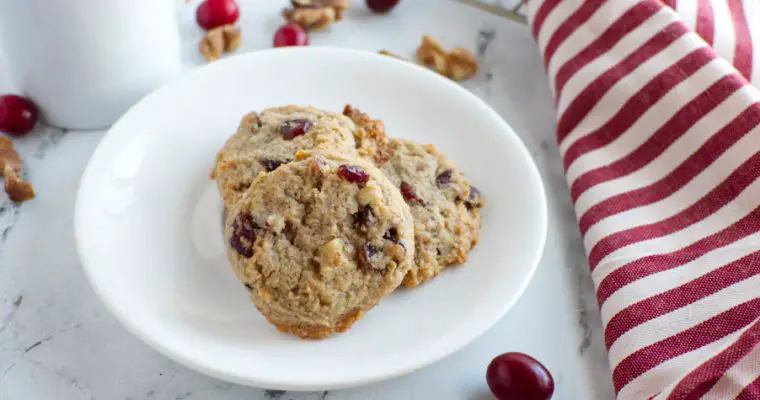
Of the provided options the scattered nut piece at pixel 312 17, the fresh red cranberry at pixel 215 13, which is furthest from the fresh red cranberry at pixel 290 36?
the fresh red cranberry at pixel 215 13

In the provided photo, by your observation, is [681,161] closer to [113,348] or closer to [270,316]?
[270,316]

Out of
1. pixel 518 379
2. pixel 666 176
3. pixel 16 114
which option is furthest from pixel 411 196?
pixel 16 114

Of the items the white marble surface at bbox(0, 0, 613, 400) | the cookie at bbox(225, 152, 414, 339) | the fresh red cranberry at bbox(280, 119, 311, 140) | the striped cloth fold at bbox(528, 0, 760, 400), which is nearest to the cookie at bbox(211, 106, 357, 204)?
the fresh red cranberry at bbox(280, 119, 311, 140)

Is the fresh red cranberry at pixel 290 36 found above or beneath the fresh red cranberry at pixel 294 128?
beneath

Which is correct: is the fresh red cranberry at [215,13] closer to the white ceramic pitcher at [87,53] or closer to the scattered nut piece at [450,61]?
the white ceramic pitcher at [87,53]

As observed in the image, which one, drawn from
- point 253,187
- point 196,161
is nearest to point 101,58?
point 196,161

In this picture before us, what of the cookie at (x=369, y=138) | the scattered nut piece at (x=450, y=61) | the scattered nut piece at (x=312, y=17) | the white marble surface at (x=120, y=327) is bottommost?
the white marble surface at (x=120, y=327)

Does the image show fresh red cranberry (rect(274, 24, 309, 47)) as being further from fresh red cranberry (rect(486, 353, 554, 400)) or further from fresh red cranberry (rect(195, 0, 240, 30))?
fresh red cranberry (rect(486, 353, 554, 400))
